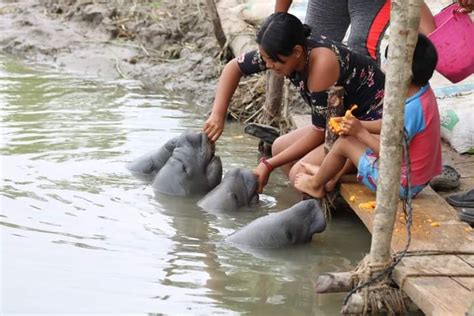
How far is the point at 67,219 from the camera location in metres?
5.07

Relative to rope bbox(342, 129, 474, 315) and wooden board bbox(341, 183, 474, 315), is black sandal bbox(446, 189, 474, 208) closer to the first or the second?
wooden board bbox(341, 183, 474, 315)

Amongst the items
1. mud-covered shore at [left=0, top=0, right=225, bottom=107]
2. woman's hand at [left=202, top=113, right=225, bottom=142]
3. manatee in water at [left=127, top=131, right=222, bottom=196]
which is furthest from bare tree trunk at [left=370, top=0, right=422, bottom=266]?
mud-covered shore at [left=0, top=0, right=225, bottom=107]

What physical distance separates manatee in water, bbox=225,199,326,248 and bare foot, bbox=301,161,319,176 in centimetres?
24

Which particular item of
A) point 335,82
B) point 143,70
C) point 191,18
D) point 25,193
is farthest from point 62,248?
point 191,18

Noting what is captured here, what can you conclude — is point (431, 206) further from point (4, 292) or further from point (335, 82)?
point (4, 292)

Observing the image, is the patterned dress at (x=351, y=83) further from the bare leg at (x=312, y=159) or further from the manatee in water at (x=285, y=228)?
the manatee in water at (x=285, y=228)

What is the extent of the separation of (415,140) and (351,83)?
2.06ft

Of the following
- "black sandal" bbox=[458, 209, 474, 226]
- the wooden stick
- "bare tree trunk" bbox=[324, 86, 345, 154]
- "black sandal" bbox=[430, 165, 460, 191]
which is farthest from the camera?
"black sandal" bbox=[430, 165, 460, 191]

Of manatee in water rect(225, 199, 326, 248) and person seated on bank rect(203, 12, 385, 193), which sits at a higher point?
person seated on bank rect(203, 12, 385, 193)

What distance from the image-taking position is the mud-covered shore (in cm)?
904

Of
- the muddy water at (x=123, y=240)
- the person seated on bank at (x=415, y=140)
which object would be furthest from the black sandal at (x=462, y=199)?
the muddy water at (x=123, y=240)

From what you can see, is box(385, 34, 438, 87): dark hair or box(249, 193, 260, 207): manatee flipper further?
box(249, 193, 260, 207): manatee flipper

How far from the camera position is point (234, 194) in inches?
212

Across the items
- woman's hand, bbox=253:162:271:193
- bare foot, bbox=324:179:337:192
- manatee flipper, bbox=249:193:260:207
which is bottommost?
manatee flipper, bbox=249:193:260:207
